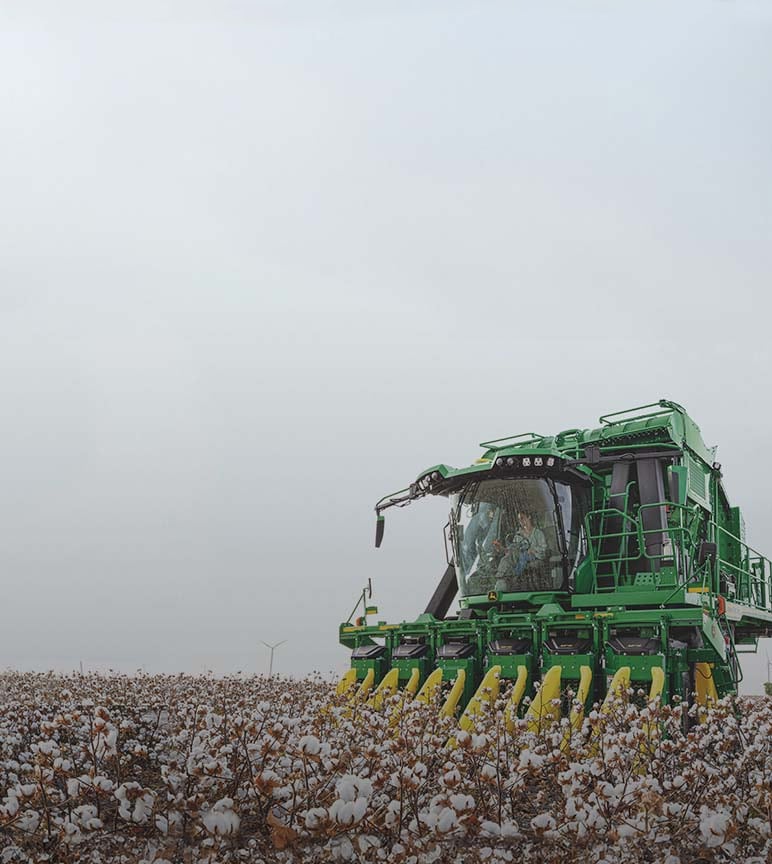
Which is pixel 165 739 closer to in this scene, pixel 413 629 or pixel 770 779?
pixel 413 629

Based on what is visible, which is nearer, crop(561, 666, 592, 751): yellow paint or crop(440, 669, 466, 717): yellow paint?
crop(561, 666, 592, 751): yellow paint

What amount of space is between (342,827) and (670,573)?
889cm

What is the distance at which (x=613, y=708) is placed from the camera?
8391 mm

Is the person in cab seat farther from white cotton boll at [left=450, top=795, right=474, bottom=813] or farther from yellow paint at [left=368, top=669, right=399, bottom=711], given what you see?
white cotton boll at [left=450, top=795, right=474, bottom=813]

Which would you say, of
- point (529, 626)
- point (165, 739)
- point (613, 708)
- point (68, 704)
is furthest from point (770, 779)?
point (68, 704)

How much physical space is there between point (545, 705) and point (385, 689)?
2313mm

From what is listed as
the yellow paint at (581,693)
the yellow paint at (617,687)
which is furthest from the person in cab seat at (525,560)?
the yellow paint at (617,687)

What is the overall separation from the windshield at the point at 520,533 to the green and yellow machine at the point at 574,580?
16 mm

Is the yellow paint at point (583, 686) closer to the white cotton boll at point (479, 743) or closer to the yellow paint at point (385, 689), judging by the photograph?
the yellow paint at point (385, 689)

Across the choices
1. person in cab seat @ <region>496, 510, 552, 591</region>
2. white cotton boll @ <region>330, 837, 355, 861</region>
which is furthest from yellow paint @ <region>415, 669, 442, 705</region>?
white cotton boll @ <region>330, 837, 355, 861</region>

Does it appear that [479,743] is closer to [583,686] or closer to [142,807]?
[142,807]

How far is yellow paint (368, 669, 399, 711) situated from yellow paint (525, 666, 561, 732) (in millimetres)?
1927

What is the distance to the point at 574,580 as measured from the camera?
40.3 feet

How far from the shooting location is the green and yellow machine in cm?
1024
